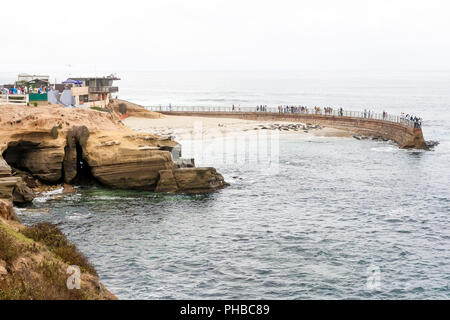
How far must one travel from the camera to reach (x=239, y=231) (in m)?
40.0

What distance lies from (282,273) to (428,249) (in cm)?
1112

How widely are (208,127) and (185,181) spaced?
161ft

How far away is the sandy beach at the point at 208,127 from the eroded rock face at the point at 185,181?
36012 millimetres

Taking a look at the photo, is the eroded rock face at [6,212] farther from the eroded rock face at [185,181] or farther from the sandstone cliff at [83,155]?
the eroded rock face at [185,181]

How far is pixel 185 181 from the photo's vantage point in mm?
50188

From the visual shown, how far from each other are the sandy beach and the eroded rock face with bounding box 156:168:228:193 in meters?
36.0

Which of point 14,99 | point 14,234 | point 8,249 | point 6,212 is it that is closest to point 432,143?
point 14,99

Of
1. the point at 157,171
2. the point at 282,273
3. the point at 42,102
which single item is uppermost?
the point at 42,102

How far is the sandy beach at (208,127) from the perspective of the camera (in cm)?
9150

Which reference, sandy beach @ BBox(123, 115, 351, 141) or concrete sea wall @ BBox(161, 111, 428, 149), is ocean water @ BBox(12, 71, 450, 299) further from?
sandy beach @ BBox(123, 115, 351, 141)
